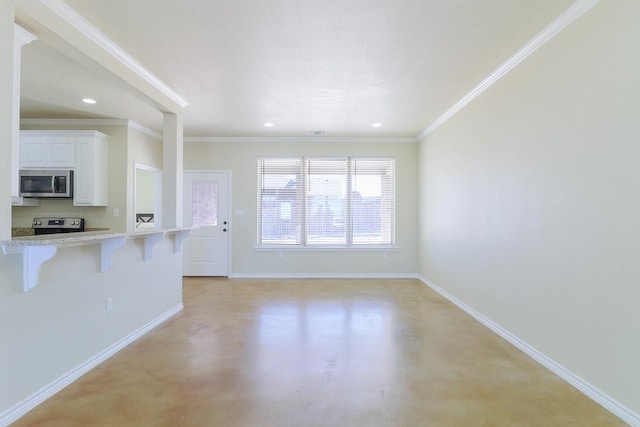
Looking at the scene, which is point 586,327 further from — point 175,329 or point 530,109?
point 175,329

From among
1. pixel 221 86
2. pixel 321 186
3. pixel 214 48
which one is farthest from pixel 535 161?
pixel 321 186

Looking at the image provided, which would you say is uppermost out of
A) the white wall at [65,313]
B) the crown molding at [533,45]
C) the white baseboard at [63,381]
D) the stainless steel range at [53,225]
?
the crown molding at [533,45]

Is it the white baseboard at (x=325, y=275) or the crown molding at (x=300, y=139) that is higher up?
the crown molding at (x=300, y=139)

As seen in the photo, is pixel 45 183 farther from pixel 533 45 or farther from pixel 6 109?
pixel 533 45

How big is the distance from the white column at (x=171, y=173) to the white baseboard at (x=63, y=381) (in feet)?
4.03

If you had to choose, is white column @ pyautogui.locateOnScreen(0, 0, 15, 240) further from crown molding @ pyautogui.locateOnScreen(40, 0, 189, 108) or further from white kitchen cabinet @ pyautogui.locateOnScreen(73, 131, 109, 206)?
white kitchen cabinet @ pyautogui.locateOnScreen(73, 131, 109, 206)

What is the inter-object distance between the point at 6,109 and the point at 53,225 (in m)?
3.63

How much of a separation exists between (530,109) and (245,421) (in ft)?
10.7

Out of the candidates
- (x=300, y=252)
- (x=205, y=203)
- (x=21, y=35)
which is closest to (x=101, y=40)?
(x=21, y=35)

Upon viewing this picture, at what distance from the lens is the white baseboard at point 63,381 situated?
6.36 feet

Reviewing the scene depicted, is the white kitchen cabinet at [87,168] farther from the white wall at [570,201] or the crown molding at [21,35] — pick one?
the white wall at [570,201]

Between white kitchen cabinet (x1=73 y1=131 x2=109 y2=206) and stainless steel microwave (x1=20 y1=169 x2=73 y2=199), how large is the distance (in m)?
0.12

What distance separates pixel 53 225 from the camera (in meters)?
4.72

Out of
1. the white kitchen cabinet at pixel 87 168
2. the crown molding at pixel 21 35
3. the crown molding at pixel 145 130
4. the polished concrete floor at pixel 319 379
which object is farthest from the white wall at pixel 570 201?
the white kitchen cabinet at pixel 87 168
